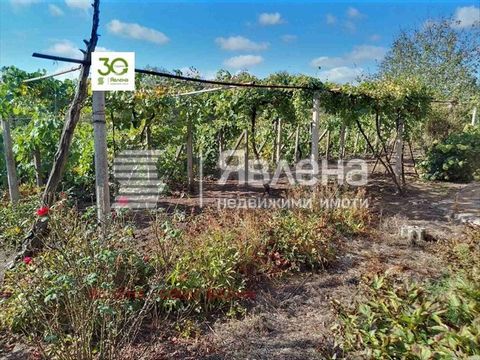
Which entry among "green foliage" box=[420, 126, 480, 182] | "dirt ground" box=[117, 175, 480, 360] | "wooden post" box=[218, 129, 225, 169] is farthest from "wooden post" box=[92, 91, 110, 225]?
"green foliage" box=[420, 126, 480, 182]

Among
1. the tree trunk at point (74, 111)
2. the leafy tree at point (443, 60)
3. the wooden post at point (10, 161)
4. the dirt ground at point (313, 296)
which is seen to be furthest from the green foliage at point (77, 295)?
the leafy tree at point (443, 60)

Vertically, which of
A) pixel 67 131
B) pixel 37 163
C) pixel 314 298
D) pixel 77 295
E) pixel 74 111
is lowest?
pixel 314 298

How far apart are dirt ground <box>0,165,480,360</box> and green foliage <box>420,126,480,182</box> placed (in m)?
2.44

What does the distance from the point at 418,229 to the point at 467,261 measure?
195cm

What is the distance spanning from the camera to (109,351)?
2219 mm

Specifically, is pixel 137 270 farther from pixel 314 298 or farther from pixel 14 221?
pixel 14 221

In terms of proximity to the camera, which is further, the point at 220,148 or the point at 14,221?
the point at 220,148

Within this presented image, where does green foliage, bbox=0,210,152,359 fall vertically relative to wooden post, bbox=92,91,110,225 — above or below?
below

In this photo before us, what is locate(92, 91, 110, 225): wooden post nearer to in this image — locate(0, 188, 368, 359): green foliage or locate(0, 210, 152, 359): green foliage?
locate(0, 188, 368, 359): green foliage

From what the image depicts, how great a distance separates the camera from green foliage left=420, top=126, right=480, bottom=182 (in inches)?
354

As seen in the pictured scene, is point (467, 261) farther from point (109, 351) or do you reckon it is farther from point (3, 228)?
point (3, 228)

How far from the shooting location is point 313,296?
3625mm

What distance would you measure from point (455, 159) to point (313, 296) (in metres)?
7.70

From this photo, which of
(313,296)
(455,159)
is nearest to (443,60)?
(455,159)
